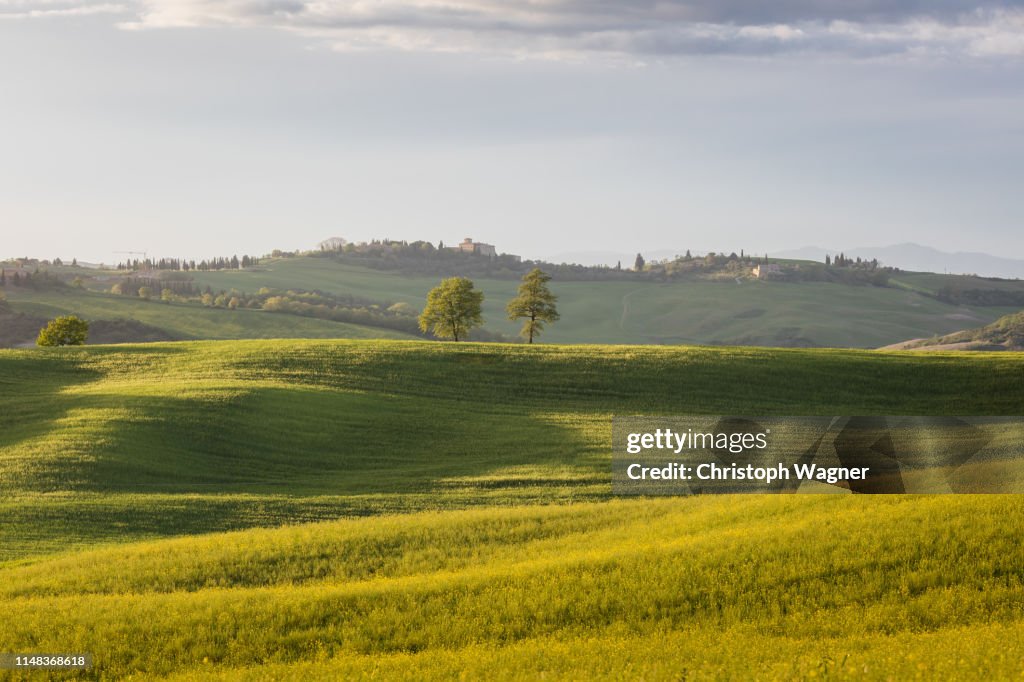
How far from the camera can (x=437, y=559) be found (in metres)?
22.2

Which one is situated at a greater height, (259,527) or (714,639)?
(714,639)

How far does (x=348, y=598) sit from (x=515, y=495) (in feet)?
57.5

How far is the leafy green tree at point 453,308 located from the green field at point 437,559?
3320 cm

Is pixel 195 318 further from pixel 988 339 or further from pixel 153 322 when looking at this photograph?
pixel 988 339

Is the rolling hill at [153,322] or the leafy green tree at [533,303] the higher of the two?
the leafy green tree at [533,303]

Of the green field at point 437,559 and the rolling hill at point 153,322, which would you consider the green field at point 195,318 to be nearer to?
the rolling hill at point 153,322

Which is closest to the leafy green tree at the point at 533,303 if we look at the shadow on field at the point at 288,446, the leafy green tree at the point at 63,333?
the shadow on field at the point at 288,446

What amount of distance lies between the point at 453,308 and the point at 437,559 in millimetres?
61646

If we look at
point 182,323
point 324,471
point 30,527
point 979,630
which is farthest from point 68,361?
point 182,323

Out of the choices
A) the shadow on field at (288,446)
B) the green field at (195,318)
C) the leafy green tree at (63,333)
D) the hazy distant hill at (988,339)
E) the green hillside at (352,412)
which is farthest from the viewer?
the hazy distant hill at (988,339)

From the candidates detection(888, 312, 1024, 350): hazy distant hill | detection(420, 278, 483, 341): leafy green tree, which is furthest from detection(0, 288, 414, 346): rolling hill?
detection(888, 312, 1024, 350): hazy distant hill

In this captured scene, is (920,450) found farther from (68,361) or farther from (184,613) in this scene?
(68,361)

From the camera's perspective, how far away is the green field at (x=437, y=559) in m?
15.0

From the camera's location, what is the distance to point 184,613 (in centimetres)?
1745
